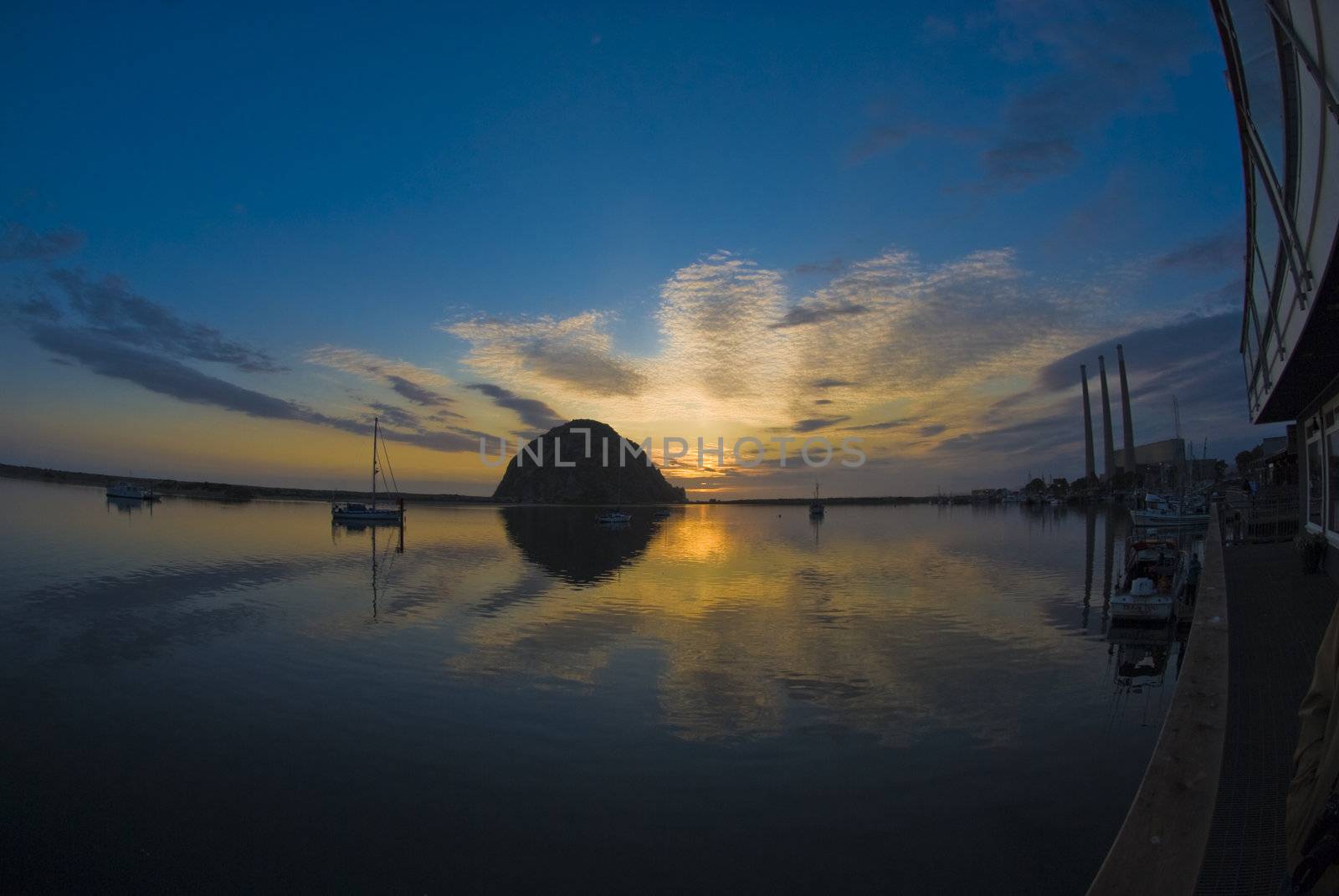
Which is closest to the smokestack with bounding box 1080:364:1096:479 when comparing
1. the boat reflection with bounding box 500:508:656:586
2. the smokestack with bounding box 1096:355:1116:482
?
the smokestack with bounding box 1096:355:1116:482

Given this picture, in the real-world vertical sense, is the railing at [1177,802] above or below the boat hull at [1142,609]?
above

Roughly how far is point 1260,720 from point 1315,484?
2007 cm

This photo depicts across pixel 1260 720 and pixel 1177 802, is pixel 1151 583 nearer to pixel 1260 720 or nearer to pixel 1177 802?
pixel 1260 720

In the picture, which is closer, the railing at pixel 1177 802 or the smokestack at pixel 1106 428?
the railing at pixel 1177 802

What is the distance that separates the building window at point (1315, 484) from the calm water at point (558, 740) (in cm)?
757

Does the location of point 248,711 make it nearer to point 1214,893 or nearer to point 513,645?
point 513,645

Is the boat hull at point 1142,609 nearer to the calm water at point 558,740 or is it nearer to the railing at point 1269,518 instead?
the calm water at point 558,740

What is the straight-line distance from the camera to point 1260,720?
9.27 meters

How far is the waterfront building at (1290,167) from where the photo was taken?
8.02 metres

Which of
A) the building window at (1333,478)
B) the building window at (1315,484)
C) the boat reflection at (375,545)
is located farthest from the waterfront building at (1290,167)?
the boat reflection at (375,545)

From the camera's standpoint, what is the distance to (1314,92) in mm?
8531

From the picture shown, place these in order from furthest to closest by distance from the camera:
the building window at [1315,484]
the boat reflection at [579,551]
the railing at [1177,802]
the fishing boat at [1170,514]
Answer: the fishing boat at [1170,514]
the boat reflection at [579,551]
the building window at [1315,484]
the railing at [1177,802]

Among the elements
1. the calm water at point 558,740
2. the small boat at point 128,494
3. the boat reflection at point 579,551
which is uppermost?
the small boat at point 128,494

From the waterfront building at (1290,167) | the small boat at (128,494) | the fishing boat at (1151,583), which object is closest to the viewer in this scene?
the waterfront building at (1290,167)
